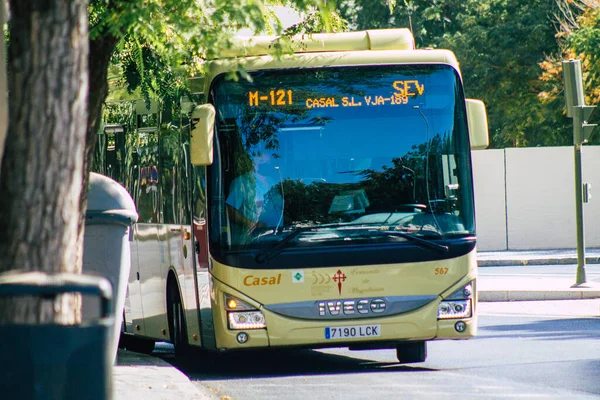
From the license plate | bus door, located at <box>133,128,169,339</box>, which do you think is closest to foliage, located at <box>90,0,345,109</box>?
bus door, located at <box>133,128,169,339</box>

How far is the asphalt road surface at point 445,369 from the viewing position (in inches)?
391

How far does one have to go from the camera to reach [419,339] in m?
11.1

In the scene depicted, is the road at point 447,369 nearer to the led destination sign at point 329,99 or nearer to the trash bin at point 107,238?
the trash bin at point 107,238

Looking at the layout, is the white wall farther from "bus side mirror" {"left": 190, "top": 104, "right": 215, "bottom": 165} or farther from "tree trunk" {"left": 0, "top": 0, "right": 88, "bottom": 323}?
"tree trunk" {"left": 0, "top": 0, "right": 88, "bottom": 323}

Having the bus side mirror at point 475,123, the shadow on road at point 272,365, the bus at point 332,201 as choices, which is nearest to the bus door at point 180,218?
the bus at point 332,201

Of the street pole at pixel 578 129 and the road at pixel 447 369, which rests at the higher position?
the street pole at pixel 578 129

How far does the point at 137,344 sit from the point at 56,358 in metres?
10.3

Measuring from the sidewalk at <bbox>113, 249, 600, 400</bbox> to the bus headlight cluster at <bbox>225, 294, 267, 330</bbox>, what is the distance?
2.16 ft

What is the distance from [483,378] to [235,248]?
2.34m

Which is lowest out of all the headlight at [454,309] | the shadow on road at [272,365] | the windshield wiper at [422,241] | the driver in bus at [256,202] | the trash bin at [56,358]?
the shadow on road at [272,365]

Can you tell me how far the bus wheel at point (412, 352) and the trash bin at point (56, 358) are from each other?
7351mm

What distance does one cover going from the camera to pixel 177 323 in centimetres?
1230

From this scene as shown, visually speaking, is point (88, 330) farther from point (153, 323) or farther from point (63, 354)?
point (153, 323)

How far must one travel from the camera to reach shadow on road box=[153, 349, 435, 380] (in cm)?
1162
